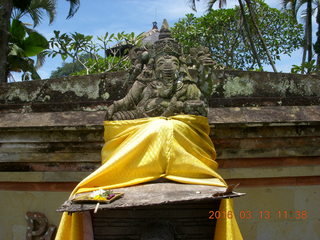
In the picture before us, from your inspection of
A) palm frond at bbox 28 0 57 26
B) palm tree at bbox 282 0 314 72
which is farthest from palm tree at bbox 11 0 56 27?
palm tree at bbox 282 0 314 72

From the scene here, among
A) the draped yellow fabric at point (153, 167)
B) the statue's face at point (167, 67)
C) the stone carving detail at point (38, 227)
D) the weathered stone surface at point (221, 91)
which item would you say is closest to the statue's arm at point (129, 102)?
the statue's face at point (167, 67)

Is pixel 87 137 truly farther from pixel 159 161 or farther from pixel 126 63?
pixel 126 63

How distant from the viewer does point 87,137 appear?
5.25 meters

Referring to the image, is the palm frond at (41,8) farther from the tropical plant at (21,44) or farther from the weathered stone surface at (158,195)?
the weathered stone surface at (158,195)

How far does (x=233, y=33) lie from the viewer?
1969 centimetres

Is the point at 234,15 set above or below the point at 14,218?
above

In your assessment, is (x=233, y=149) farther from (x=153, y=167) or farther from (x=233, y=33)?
(x=233, y=33)

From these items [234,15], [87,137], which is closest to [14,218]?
[87,137]

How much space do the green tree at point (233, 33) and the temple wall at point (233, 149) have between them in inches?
526

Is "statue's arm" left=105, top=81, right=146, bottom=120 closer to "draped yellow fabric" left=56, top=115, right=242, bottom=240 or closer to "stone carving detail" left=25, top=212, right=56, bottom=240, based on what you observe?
"draped yellow fabric" left=56, top=115, right=242, bottom=240

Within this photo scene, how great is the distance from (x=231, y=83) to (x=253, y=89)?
337 mm

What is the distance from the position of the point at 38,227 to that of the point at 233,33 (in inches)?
645

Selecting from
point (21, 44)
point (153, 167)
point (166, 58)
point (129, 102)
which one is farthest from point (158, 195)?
point (21, 44)

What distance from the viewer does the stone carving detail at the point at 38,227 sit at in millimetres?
5305
